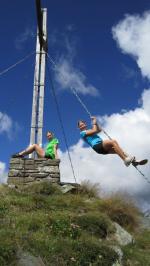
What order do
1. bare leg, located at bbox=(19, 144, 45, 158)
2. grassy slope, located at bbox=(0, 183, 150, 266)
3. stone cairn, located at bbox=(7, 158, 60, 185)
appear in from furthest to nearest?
1. bare leg, located at bbox=(19, 144, 45, 158)
2. stone cairn, located at bbox=(7, 158, 60, 185)
3. grassy slope, located at bbox=(0, 183, 150, 266)

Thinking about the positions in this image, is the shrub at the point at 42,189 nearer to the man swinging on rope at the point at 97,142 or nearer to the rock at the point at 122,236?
the man swinging on rope at the point at 97,142

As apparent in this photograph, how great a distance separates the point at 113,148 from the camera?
12312mm

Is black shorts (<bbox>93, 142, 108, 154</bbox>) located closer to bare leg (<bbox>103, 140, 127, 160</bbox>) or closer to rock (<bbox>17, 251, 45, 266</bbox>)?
bare leg (<bbox>103, 140, 127, 160</bbox>)

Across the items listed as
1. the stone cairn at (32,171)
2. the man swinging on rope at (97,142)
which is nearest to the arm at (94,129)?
the man swinging on rope at (97,142)

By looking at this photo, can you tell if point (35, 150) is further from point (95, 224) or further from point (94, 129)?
point (95, 224)

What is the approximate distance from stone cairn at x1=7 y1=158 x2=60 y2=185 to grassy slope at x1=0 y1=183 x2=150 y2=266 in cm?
91

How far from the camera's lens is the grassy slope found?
791 centimetres

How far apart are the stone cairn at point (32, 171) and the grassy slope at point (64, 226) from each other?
91cm

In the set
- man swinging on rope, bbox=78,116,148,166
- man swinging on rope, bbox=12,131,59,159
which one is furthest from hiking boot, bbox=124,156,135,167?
man swinging on rope, bbox=12,131,59,159

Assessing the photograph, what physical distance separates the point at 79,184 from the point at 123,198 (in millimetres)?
1834

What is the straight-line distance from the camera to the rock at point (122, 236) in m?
9.81

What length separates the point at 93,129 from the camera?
1278 centimetres

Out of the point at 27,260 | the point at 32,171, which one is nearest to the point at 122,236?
the point at 27,260

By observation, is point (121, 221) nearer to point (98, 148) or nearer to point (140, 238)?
point (140, 238)
